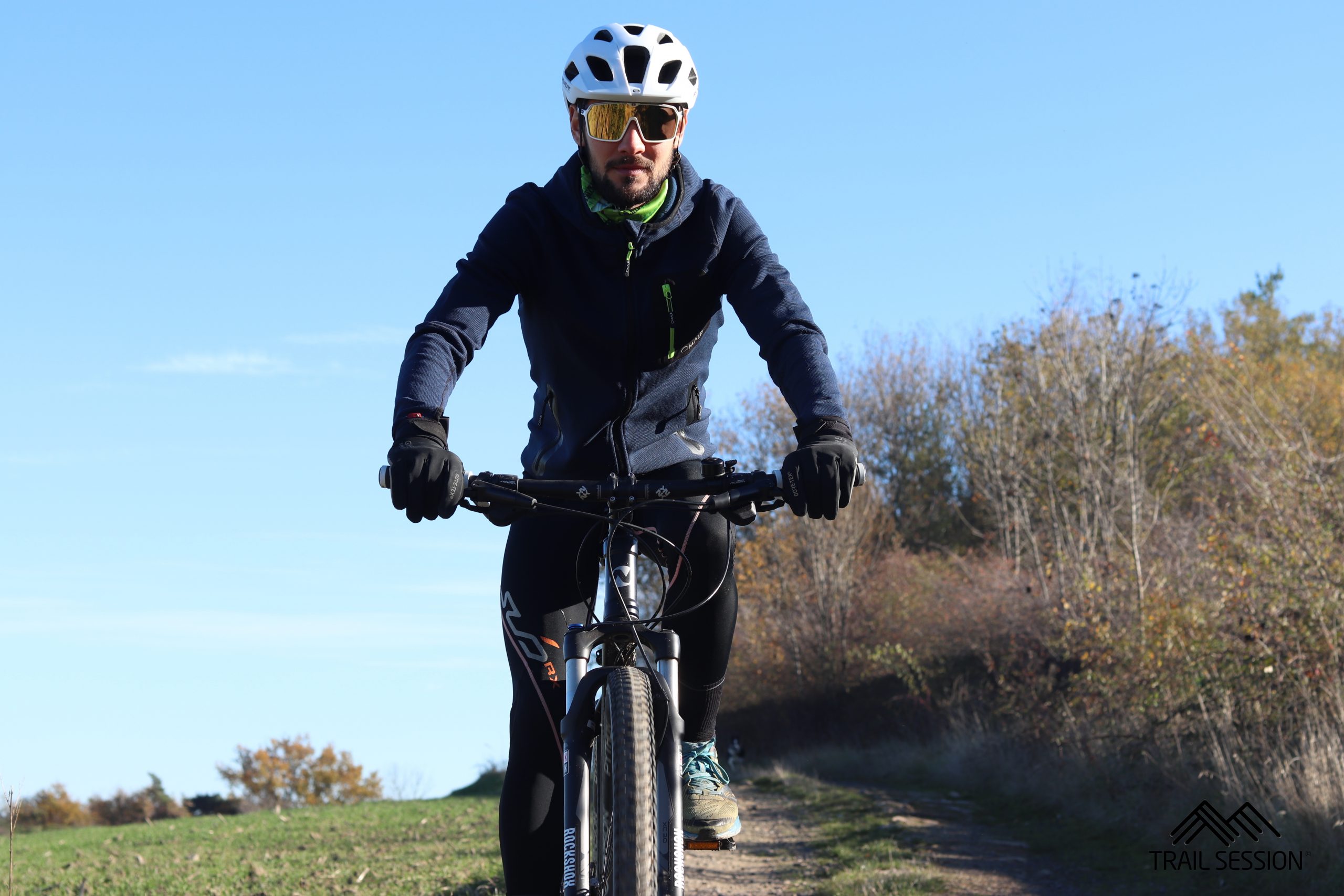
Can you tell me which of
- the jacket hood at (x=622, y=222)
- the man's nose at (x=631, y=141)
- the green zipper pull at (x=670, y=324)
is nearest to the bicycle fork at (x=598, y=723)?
the green zipper pull at (x=670, y=324)

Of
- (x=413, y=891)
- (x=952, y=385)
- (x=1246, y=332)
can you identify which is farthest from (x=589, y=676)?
(x=1246, y=332)

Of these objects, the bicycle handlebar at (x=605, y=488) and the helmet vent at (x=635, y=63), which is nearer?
the bicycle handlebar at (x=605, y=488)

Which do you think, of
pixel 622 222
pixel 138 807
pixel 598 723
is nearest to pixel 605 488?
pixel 598 723

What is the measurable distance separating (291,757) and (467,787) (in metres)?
21.2

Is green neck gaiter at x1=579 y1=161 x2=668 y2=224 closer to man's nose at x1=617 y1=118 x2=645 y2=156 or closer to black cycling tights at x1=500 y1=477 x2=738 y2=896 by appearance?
man's nose at x1=617 y1=118 x2=645 y2=156

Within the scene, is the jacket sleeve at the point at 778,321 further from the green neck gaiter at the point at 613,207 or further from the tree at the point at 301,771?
the tree at the point at 301,771

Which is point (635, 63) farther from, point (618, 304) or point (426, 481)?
point (426, 481)

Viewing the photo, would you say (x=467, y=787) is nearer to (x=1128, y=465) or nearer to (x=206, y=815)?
(x=206, y=815)

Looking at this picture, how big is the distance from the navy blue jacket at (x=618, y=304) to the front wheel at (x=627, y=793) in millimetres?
898

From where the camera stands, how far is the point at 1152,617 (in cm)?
1536

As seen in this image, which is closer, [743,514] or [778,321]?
[743,514]

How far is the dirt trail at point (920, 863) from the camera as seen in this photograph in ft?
26.3

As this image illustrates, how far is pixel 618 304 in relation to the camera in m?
3.67

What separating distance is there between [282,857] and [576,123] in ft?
23.3
